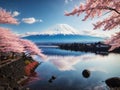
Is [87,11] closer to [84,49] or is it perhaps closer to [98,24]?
[98,24]

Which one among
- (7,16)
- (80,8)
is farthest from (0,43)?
(80,8)

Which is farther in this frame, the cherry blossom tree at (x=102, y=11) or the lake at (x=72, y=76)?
the lake at (x=72, y=76)

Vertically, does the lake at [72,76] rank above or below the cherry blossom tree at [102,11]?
below

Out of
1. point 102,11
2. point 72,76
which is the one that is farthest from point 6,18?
point 72,76

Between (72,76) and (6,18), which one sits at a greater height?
(6,18)

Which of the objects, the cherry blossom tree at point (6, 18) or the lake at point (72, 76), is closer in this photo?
the cherry blossom tree at point (6, 18)

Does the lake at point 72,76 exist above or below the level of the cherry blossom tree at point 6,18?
below

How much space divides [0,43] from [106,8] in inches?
398

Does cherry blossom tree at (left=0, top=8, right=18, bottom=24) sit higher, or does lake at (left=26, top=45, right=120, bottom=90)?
cherry blossom tree at (left=0, top=8, right=18, bottom=24)

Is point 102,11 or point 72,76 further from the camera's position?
point 72,76

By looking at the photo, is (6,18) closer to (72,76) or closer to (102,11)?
(102,11)

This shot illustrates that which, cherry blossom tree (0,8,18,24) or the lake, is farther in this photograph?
the lake

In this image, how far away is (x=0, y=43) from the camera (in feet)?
58.5

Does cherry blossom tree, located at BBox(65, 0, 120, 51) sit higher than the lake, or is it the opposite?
cherry blossom tree, located at BBox(65, 0, 120, 51)
